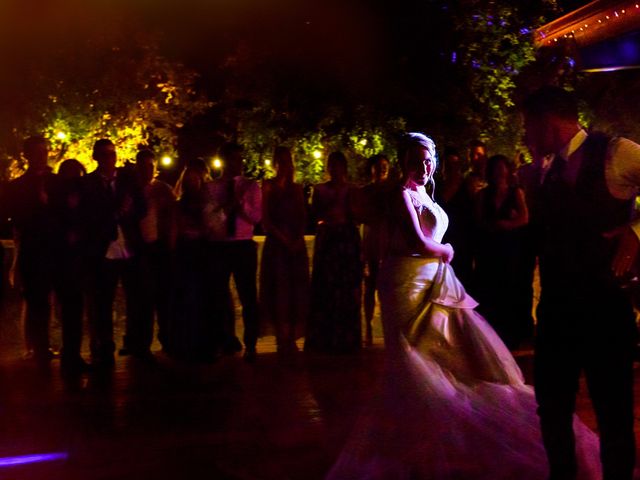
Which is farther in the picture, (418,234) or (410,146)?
(410,146)

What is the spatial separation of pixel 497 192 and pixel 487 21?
2818 mm

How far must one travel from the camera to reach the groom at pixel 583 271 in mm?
4375

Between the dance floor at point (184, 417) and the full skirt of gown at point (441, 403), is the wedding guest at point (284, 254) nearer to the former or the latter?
the dance floor at point (184, 417)

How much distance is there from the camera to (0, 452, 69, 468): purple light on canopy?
20.1ft

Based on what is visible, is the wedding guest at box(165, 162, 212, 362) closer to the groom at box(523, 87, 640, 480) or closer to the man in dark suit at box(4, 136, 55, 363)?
the man in dark suit at box(4, 136, 55, 363)

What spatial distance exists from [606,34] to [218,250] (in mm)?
4075

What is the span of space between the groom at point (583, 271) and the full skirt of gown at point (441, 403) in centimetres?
75

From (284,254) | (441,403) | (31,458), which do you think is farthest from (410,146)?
(284,254)

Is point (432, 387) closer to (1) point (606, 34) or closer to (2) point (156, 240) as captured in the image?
(1) point (606, 34)

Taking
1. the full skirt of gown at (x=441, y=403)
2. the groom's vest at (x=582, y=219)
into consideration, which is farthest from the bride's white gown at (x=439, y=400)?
the groom's vest at (x=582, y=219)

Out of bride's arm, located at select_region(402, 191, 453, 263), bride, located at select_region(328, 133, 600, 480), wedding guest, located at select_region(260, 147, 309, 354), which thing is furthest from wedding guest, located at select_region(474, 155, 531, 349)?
bride's arm, located at select_region(402, 191, 453, 263)

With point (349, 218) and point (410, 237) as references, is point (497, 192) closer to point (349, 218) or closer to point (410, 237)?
point (349, 218)

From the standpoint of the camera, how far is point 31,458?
245 inches

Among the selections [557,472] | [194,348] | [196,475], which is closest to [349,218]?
[194,348]
